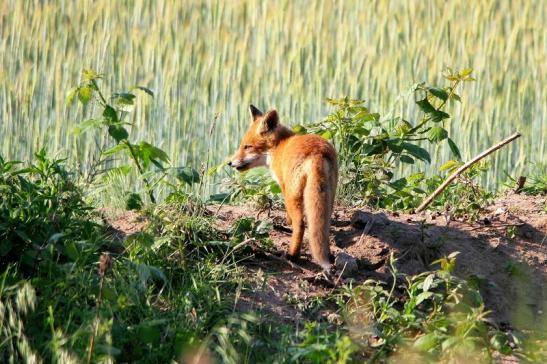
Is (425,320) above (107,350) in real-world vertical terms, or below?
below

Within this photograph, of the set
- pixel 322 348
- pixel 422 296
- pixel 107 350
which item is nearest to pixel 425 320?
pixel 422 296

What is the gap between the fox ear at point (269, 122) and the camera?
6.42m

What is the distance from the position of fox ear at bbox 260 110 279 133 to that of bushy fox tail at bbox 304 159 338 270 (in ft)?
3.33

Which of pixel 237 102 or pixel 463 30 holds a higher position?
pixel 463 30

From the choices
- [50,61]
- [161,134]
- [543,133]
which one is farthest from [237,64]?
[543,133]

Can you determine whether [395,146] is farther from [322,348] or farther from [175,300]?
[322,348]

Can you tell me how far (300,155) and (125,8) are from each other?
465 cm

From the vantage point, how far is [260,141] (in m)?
6.54

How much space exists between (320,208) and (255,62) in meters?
4.24

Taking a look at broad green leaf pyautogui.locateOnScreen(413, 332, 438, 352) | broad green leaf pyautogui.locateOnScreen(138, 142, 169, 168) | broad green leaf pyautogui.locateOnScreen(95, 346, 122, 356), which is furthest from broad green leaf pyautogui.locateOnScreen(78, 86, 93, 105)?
broad green leaf pyautogui.locateOnScreen(413, 332, 438, 352)

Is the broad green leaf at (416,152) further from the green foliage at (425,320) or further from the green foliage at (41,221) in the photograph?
the green foliage at (41,221)

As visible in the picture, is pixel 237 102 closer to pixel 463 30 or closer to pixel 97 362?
pixel 463 30

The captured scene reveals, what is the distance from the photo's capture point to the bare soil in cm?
518

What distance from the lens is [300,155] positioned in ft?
18.4
